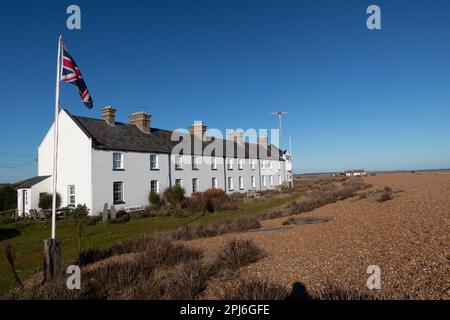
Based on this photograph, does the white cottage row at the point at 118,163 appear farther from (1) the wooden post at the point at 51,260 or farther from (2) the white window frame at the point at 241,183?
(1) the wooden post at the point at 51,260

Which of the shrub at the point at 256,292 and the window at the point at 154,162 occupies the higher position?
the window at the point at 154,162

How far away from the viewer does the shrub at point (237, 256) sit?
727cm

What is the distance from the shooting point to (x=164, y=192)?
2694 centimetres

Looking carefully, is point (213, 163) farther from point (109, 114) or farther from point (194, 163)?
point (109, 114)

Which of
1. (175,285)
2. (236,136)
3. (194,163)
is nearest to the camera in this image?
(175,285)

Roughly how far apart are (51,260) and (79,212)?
50.6 feet

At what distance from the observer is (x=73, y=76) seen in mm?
8383

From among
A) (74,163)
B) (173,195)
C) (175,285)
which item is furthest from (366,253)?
(74,163)

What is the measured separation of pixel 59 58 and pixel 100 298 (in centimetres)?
591

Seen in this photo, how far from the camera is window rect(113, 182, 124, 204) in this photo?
24438 mm

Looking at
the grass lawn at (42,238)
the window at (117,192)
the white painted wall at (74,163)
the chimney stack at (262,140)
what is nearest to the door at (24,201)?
the white painted wall at (74,163)

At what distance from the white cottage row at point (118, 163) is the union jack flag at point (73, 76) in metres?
14.9

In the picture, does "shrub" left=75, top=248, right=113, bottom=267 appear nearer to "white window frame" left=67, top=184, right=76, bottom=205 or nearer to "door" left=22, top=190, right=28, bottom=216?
"white window frame" left=67, top=184, right=76, bottom=205

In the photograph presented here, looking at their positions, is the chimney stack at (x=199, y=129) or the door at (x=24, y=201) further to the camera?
the chimney stack at (x=199, y=129)
